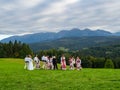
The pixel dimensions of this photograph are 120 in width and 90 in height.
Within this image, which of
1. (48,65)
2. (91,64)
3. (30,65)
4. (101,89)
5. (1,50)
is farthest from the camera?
(1,50)

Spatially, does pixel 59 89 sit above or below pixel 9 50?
below

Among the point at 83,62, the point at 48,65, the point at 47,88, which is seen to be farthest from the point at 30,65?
the point at 83,62

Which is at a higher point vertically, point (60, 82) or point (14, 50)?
point (14, 50)

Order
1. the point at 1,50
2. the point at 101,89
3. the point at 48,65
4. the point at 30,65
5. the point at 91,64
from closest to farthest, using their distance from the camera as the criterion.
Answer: the point at 101,89 < the point at 30,65 < the point at 48,65 < the point at 91,64 < the point at 1,50

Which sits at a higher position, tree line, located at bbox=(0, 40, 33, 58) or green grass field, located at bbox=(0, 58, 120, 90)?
tree line, located at bbox=(0, 40, 33, 58)

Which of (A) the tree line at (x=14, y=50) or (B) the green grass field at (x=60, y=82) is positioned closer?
(B) the green grass field at (x=60, y=82)

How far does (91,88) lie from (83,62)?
124075 mm

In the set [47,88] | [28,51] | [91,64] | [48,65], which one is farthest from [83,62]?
[47,88]

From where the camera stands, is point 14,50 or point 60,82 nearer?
point 60,82

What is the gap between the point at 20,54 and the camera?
16538 centimetres

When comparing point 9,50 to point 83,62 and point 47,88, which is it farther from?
point 47,88

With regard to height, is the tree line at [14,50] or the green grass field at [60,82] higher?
the tree line at [14,50]

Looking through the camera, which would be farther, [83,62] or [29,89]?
[83,62]

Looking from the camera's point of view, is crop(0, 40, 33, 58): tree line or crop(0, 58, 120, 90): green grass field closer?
crop(0, 58, 120, 90): green grass field
